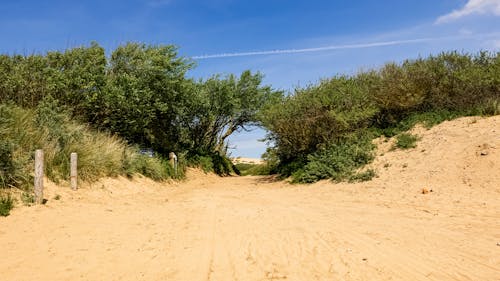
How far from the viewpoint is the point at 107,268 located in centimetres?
521

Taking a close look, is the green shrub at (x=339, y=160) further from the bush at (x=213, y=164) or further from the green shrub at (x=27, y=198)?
the green shrub at (x=27, y=198)

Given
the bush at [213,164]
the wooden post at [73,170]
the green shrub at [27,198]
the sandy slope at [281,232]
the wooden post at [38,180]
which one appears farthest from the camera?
the bush at [213,164]

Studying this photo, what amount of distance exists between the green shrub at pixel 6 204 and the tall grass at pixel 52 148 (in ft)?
1.80

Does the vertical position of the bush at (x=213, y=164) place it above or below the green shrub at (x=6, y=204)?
above

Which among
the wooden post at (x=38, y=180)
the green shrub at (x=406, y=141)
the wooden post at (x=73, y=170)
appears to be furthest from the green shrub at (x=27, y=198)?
the green shrub at (x=406, y=141)

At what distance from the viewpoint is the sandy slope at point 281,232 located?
497cm

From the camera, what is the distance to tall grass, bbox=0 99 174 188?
957 centimetres

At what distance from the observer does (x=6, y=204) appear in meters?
8.45

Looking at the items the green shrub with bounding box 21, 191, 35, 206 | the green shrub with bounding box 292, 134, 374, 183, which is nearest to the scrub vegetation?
the green shrub with bounding box 292, 134, 374, 183

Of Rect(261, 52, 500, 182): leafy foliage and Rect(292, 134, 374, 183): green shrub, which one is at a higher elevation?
Rect(261, 52, 500, 182): leafy foliage

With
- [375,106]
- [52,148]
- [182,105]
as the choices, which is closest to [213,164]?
[182,105]

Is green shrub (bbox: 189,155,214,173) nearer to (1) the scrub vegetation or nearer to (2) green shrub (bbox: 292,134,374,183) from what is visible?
(1) the scrub vegetation

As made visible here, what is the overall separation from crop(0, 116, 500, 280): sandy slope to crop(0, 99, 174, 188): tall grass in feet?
2.40

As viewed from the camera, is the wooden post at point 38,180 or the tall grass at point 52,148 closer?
the wooden post at point 38,180
